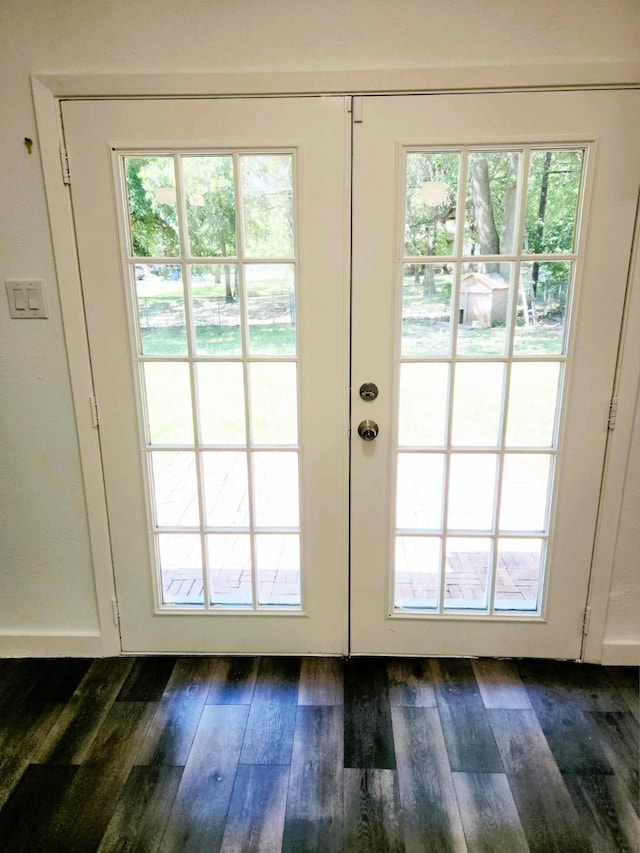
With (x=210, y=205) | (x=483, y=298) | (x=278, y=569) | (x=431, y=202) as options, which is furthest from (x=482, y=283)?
(x=278, y=569)

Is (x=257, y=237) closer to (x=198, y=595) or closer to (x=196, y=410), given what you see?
(x=196, y=410)

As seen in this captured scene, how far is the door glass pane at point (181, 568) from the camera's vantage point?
187cm

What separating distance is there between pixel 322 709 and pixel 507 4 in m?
2.19

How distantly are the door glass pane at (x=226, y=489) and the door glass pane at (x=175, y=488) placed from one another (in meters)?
0.05

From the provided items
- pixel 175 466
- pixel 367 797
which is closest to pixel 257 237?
pixel 175 466

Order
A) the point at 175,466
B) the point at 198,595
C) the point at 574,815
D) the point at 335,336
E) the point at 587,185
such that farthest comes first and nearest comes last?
the point at 198,595 < the point at 175,466 < the point at 335,336 < the point at 587,185 < the point at 574,815

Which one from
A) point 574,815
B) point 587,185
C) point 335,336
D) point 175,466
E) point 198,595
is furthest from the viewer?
point 198,595

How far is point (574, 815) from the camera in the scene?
135 cm

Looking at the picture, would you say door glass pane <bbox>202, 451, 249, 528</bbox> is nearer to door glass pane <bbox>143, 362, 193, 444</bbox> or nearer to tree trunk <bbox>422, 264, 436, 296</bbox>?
door glass pane <bbox>143, 362, 193, 444</bbox>

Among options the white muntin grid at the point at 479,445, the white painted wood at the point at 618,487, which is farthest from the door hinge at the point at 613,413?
the white muntin grid at the point at 479,445

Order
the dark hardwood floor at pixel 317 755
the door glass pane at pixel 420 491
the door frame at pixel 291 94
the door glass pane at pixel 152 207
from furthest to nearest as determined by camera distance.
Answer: the door glass pane at pixel 420 491, the door glass pane at pixel 152 207, the door frame at pixel 291 94, the dark hardwood floor at pixel 317 755

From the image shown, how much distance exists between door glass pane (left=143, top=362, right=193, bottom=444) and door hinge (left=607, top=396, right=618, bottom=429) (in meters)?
1.38

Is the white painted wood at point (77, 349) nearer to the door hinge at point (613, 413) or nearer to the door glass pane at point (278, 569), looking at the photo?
the door glass pane at point (278, 569)

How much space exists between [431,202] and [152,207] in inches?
33.7
